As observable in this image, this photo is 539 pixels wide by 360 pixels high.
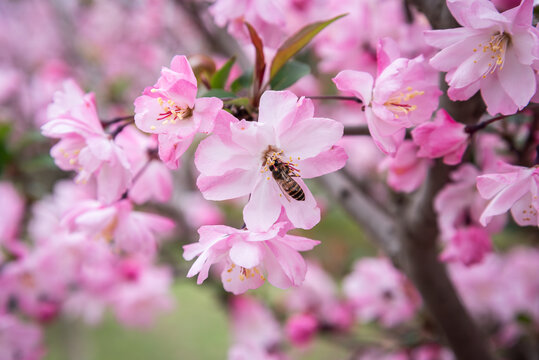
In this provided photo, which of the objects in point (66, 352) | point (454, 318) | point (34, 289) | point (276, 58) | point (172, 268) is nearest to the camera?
point (276, 58)

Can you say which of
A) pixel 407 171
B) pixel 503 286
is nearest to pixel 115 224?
pixel 407 171

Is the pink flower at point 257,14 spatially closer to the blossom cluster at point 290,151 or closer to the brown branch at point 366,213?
the blossom cluster at point 290,151

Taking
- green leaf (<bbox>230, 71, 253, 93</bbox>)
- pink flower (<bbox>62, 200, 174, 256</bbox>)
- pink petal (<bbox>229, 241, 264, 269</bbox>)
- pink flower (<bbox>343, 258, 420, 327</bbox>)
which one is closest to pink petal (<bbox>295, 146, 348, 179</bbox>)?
pink petal (<bbox>229, 241, 264, 269</bbox>)

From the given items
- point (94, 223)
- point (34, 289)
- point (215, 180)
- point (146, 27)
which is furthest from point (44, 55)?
point (215, 180)

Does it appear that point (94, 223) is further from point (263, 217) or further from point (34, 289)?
point (34, 289)

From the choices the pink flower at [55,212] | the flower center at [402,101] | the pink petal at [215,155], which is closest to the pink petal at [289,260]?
the pink petal at [215,155]

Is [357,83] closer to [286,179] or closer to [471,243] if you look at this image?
[286,179]
